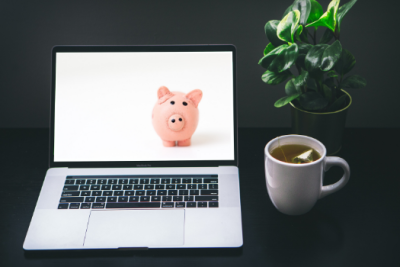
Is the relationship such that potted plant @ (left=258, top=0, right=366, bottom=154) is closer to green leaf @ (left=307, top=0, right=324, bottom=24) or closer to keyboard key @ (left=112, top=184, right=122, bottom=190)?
green leaf @ (left=307, top=0, right=324, bottom=24)

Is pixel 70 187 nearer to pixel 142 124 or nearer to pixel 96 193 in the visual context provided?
pixel 96 193

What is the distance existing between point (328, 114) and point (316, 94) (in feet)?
0.17

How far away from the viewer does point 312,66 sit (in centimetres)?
69

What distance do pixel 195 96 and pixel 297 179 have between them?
1.02ft

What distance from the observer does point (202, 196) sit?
0.75 metres

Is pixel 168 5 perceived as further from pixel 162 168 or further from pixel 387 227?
pixel 387 227

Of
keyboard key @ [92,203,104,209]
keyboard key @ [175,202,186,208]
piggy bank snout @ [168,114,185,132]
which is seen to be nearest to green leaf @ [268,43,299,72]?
piggy bank snout @ [168,114,185,132]

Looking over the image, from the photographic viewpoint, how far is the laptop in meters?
0.78

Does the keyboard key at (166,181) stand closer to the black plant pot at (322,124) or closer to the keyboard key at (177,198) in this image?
the keyboard key at (177,198)

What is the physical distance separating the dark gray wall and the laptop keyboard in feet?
1.17

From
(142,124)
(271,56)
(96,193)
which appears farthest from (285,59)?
(96,193)

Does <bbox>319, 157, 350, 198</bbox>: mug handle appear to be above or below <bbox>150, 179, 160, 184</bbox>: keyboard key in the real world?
above

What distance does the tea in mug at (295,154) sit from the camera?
69 centimetres

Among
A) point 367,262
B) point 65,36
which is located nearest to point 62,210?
point 65,36
